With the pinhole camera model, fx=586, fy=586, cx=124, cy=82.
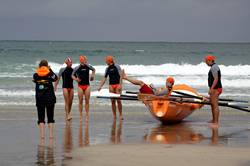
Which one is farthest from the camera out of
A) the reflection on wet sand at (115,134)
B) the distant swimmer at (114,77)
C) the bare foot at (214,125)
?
the distant swimmer at (114,77)

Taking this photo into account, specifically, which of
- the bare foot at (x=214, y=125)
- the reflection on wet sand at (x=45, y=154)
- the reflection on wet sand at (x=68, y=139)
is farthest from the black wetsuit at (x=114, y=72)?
the reflection on wet sand at (x=45, y=154)

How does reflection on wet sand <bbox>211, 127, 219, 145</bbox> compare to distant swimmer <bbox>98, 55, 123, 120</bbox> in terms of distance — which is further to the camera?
distant swimmer <bbox>98, 55, 123, 120</bbox>

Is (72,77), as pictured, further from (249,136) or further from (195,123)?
(249,136)

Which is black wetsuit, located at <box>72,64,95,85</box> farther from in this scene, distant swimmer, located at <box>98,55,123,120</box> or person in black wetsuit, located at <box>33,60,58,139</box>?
person in black wetsuit, located at <box>33,60,58,139</box>

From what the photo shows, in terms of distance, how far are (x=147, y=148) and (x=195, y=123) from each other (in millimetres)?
4239

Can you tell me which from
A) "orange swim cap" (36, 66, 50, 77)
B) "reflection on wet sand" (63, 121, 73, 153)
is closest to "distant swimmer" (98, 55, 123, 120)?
"reflection on wet sand" (63, 121, 73, 153)

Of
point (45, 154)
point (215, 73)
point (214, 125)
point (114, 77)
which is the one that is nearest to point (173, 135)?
point (214, 125)

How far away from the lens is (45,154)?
34.1 feet

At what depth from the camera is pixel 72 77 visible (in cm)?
1489

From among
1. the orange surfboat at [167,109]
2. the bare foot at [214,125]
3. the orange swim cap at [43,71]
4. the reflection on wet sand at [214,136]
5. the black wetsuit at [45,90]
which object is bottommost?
the reflection on wet sand at [214,136]

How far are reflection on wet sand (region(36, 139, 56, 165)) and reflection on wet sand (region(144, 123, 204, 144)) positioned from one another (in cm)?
215

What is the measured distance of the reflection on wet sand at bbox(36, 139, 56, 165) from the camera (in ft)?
31.8

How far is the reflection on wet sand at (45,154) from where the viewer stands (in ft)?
31.8

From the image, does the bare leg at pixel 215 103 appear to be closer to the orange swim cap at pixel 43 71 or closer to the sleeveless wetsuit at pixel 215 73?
the sleeveless wetsuit at pixel 215 73
